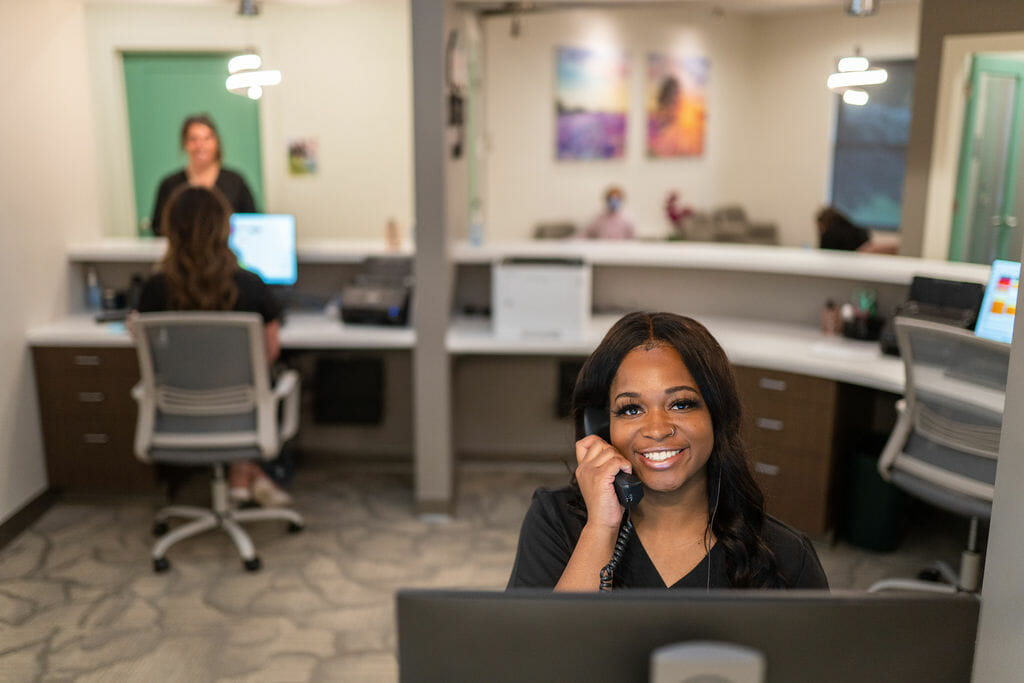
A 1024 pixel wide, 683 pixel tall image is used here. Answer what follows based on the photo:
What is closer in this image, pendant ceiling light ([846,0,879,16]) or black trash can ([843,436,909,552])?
pendant ceiling light ([846,0,879,16])

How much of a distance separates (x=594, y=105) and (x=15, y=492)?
666 centimetres

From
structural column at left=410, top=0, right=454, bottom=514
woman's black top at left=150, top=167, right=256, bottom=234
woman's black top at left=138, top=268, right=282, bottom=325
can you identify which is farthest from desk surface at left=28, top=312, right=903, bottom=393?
woman's black top at left=150, top=167, right=256, bottom=234

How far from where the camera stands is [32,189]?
14.2 feet

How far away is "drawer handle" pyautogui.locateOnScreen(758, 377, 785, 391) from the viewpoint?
13.0 ft

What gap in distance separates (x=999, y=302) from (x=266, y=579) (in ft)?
9.73

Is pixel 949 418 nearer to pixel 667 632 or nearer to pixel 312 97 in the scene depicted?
pixel 667 632

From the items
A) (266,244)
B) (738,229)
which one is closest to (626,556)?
(266,244)

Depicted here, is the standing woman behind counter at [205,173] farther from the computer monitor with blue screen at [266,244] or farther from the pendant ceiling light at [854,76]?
the pendant ceiling light at [854,76]

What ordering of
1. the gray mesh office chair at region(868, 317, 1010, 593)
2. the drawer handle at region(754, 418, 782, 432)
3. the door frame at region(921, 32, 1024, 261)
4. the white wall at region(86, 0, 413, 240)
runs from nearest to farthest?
1. the gray mesh office chair at region(868, 317, 1010, 593)
2. the drawer handle at region(754, 418, 782, 432)
3. the door frame at region(921, 32, 1024, 261)
4. the white wall at region(86, 0, 413, 240)

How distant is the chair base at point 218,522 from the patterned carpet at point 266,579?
0.06 meters

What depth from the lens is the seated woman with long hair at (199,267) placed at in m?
3.65

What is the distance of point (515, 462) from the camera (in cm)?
509

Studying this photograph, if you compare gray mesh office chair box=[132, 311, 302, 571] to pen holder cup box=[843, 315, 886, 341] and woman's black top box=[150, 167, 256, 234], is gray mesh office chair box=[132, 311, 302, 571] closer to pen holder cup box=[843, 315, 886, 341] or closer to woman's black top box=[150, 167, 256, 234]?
woman's black top box=[150, 167, 256, 234]

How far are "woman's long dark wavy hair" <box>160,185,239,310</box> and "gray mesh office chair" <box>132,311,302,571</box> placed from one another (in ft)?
0.29
